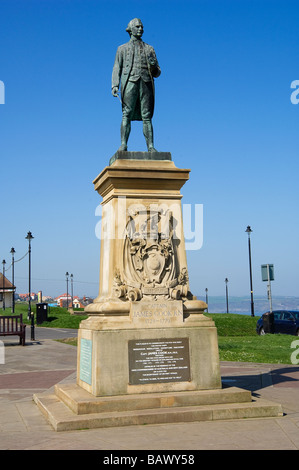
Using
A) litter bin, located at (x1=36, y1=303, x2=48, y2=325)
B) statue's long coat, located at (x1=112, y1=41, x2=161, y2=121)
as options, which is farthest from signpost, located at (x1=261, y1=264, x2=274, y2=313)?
litter bin, located at (x1=36, y1=303, x2=48, y2=325)

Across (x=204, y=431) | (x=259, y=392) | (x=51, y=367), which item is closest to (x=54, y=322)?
(x=51, y=367)

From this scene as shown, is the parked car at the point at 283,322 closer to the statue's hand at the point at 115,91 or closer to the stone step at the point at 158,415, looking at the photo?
the stone step at the point at 158,415

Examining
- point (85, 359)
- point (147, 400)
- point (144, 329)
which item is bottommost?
point (147, 400)

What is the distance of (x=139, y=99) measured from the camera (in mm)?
9250

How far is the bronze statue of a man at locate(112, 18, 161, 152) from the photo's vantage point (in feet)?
29.7

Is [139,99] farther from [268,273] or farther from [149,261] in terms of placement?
[268,273]

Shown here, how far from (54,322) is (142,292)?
2743 centimetres

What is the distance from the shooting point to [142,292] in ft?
26.3

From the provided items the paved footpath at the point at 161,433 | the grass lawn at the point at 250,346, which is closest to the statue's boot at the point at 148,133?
the paved footpath at the point at 161,433

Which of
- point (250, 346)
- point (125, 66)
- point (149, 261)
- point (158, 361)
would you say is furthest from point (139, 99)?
point (250, 346)

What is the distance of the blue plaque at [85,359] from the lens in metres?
7.88

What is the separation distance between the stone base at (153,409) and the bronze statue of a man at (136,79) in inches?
160

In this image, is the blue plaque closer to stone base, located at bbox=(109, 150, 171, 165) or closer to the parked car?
stone base, located at bbox=(109, 150, 171, 165)

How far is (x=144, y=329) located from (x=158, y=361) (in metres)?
0.50
